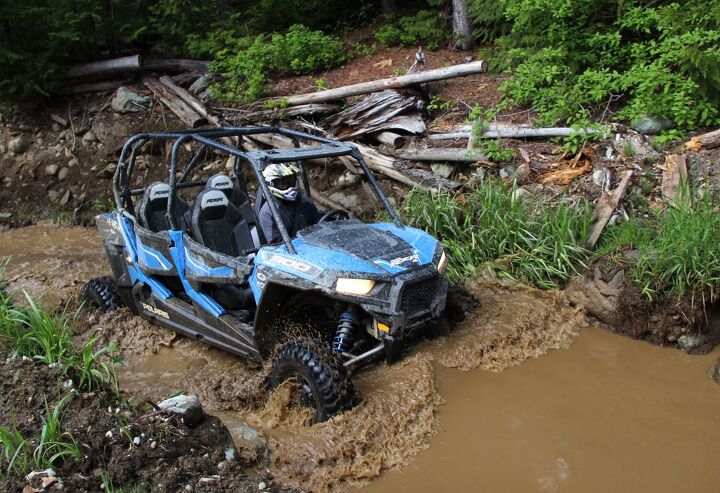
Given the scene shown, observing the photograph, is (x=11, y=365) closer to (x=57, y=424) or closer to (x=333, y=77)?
(x=57, y=424)

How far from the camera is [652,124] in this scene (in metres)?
7.55

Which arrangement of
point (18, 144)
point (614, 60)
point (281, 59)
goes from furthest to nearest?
point (18, 144), point (281, 59), point (614, 60)

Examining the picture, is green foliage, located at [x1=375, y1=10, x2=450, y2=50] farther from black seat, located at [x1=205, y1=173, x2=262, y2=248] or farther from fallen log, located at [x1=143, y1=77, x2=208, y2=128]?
black seat, located at [x1=205, y1=173, x2=262, y2=248]

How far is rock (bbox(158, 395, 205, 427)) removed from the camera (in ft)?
13.6

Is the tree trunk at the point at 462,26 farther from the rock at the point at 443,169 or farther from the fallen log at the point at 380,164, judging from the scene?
the rock at the point at 443,169

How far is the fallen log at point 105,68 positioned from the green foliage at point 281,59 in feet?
6.33

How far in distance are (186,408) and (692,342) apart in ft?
13.5

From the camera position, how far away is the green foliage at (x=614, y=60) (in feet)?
24.5

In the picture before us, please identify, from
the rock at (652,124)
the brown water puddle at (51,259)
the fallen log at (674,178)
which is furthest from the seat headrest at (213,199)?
the rock at (652,124)

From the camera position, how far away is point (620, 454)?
4.21 m

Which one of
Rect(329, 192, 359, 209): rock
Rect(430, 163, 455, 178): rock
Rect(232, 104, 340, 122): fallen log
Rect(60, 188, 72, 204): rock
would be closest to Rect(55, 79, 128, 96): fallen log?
Rect(60, 188, 72, 204): rock

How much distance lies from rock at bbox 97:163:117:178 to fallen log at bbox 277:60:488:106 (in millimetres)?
3173

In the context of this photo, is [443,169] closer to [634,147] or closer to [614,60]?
[634,147]

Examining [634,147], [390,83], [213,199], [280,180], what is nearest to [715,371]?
[634,147]
